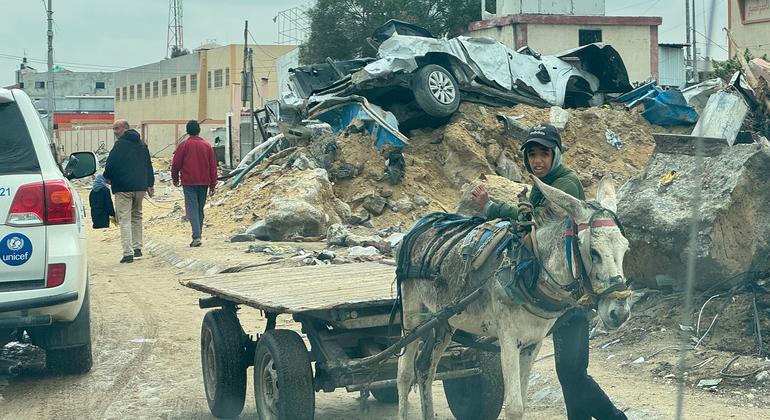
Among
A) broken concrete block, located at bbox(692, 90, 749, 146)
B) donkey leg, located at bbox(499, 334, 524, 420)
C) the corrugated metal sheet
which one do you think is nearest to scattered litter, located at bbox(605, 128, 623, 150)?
broken concrete block, located at bbox(692, 90, 749, 146)

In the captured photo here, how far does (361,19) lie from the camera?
51406 mm

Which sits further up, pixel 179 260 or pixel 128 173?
pixel 128 173

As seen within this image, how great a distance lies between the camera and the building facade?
136ft

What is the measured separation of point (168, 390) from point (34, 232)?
164 cm

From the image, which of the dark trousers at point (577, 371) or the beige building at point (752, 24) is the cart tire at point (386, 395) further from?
the beige building at point (752, 24)

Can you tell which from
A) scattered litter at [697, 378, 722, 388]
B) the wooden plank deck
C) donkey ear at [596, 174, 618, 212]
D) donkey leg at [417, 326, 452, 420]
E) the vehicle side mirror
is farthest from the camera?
the vehicle side mirror

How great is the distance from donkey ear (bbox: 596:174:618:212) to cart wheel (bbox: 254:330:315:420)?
211 centimetres

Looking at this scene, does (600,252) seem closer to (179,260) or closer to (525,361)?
(525,361)

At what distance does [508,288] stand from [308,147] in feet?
54.0

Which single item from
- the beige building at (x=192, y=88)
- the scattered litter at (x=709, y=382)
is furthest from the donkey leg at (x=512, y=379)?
the beige building at (x=192, y=88)

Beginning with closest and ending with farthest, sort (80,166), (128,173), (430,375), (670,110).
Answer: (430,375), (80,166), (128,173), (670,110)

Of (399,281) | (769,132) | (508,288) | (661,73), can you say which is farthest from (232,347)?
(661,73)

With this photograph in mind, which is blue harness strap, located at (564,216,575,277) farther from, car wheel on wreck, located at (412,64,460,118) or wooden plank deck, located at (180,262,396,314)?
car wheel on wreck, located at (412,64,460,118)

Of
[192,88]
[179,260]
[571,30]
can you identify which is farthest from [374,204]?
[192,88]
